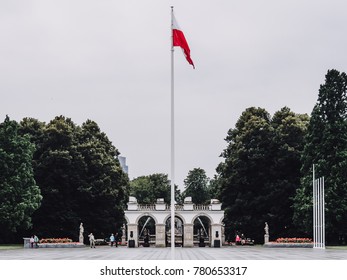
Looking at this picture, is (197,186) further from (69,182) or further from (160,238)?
(160,238)

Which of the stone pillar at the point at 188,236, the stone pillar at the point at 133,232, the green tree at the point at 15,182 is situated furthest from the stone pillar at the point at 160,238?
the green tree at the point at 15,182

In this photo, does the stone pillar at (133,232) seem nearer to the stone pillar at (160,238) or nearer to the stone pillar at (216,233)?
the stone pillar at (160,238)

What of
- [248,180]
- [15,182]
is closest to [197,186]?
[248,180]

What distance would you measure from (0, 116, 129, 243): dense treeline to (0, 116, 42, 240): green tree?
13.5 feet

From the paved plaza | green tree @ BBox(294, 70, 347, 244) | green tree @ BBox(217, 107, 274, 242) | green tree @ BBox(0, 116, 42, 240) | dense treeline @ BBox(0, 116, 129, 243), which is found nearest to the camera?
the paved plaza

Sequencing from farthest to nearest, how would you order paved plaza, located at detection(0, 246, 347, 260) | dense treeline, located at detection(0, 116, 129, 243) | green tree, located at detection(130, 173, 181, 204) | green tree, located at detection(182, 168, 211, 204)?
green tree, located at detection(182, 168, 211, 204) → green tree, located at detection(130, 173, 181, 204) → dense treeline, located at detection(0, 116, 129, 243) → paved plaza, located at detection(0, 246, 347, 260)

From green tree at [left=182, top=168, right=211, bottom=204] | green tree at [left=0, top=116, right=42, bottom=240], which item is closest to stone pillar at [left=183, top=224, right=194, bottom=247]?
green tree at [left=0, top=116, right=42, bottom=240]

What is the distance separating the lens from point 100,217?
3501 inches

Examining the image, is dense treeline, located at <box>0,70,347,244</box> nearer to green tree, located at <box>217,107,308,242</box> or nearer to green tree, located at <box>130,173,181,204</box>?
green tree, located at <box>217,107,308,242</box>

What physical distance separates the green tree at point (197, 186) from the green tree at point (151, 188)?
6.47m

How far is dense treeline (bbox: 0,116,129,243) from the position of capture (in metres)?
84.3

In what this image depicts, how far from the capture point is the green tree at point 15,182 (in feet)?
239

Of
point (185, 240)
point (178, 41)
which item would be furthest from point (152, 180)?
point (178, 41)

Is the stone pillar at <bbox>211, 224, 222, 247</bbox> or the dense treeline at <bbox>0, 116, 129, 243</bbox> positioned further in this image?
the dense treeline at <bbox>0, 116, 129, 243</bbox>
